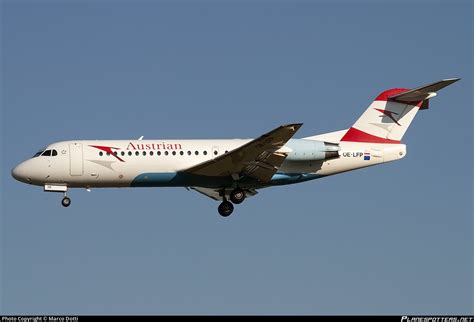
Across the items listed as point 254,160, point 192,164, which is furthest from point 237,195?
point 254,160

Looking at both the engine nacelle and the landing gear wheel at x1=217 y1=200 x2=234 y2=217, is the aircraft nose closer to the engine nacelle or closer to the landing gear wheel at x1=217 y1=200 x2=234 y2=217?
the landing gear wheel at x1=217 y1=200 x2=234 y2=217

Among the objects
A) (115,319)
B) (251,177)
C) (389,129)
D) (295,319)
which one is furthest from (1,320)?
(389,129)

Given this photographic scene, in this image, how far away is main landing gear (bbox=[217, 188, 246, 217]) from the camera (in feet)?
111

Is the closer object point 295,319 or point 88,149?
point 295,319

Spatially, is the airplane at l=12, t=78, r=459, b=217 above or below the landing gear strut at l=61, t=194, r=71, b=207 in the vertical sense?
above

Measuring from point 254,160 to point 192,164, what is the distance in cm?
262

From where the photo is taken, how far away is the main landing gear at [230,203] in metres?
33.9

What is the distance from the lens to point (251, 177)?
33.2 metres

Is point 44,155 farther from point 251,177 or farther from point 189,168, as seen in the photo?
point 251,177

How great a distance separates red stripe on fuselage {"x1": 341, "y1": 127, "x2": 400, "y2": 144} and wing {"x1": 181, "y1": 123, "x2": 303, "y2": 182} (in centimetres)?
399

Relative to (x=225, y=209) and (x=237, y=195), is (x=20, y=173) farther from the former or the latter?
(x=237, y=195)

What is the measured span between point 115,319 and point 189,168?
13.4 metres

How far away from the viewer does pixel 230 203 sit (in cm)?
3425

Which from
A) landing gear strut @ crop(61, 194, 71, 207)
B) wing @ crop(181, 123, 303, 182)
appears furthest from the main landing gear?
landing gear strut @ crop(61, 194, 71, 207)
